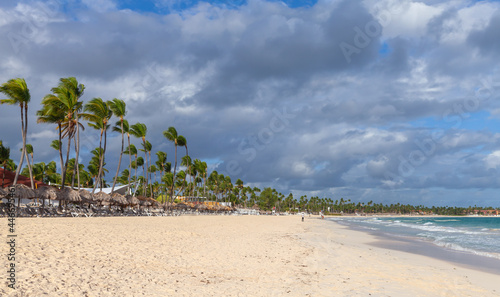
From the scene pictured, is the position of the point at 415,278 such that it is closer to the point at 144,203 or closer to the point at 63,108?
the point at 63,108

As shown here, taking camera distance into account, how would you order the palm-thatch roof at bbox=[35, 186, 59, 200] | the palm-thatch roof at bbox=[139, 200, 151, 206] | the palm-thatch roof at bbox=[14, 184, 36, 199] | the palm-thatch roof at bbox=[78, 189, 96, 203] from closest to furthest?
the palm-thatch roof at bbox=[14, 184, 36, 199], the palm-thatch roof at bbox=[35, 186, 59, 200], the palm-thatch roof at bbox=[78, 189, 96, 203], the palm-thatch roof at bbox=[139, 200, 151, 206]

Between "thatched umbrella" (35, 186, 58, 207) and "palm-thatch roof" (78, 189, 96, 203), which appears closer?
"thatched umbrella" (35, 186, 58, 207)

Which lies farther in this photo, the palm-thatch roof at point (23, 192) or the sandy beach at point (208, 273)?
the palm-thatch roof at point (23, 192)

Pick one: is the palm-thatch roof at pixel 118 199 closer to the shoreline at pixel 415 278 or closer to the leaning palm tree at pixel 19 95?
the leaning palm tree at pixel 19 95

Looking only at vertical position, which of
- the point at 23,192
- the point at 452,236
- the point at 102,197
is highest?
the point at 23,192

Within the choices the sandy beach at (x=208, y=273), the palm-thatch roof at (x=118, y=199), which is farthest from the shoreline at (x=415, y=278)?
the palm-thatch roof at (x=118, y=199)

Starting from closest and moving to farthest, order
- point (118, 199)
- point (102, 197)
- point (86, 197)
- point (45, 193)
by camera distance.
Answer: point (45, 193) → point (86, 197) → point (102, 197) → point (118, 199)

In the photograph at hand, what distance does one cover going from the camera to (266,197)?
160 meters

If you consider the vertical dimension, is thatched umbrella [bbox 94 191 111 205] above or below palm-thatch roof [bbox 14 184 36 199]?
below

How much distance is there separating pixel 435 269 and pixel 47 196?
31478mm

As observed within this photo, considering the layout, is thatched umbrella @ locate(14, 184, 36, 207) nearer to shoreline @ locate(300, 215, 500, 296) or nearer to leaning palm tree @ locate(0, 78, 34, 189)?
leaning palm tree @ locate(0, 78, 34, 189)

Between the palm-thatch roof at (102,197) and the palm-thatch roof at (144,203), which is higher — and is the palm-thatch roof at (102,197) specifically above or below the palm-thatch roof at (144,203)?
above

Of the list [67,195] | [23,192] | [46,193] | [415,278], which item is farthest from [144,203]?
[415,278]

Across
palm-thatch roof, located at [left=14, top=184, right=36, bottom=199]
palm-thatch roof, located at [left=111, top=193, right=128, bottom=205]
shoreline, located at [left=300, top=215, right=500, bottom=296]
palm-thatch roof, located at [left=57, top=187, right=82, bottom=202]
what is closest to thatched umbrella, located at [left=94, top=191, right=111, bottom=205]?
palm-thatch roof, located at [left=111, top=193, right=128, bottom=205]
